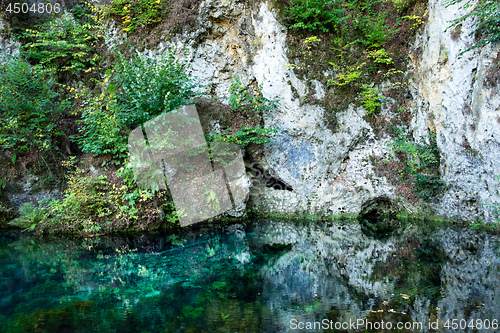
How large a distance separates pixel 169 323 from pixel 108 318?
2.90 feet

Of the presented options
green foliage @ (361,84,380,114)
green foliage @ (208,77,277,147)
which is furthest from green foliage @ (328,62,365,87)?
green foliage @ (208,77,277,147)

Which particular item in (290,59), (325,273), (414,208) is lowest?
(325,273)

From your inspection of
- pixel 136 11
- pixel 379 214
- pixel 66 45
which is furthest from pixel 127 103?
pixel 379 214

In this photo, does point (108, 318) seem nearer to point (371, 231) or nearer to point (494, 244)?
point (371, 231)

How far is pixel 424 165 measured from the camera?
9.02 meters

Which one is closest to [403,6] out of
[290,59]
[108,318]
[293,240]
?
[290,59]

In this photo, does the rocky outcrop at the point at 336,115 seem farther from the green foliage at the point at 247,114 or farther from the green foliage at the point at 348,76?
the green foliage at the point at 348,76

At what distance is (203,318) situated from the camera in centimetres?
383

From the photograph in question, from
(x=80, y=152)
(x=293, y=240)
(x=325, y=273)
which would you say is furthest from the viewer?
(x=80, y=152)

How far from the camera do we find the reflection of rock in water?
3.90 metres

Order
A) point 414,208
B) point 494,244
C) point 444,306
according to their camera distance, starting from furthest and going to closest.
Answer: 1. point 414,208
2. point 494,244
3. point 444,306

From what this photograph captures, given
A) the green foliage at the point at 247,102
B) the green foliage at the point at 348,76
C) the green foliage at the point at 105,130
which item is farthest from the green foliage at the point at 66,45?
the green foliage at the point at 348,76

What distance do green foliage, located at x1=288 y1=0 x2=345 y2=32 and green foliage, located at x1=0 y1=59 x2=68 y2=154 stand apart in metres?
8.74

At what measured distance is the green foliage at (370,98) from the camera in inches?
394
